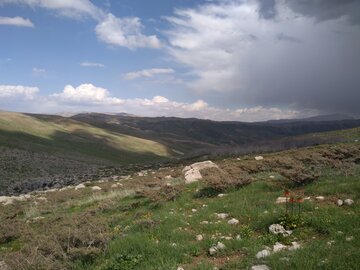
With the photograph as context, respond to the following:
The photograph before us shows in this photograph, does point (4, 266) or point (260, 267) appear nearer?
point (260, 267)

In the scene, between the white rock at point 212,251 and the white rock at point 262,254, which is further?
the white rock at point 212,251

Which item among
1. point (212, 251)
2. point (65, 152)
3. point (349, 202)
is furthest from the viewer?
point (65, 152)

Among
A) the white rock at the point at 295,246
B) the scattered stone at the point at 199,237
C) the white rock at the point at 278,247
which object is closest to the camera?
the white rock at the point at 295,246

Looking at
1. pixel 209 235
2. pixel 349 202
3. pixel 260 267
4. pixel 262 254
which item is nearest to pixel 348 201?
pixel 349 202

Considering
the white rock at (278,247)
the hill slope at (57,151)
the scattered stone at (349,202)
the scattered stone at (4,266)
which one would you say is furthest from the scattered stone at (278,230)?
the hill slope at (57,151)

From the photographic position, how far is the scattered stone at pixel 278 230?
11.0 m

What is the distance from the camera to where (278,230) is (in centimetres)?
1112

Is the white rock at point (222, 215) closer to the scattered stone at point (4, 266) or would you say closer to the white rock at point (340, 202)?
the white rock at point (340, 202)

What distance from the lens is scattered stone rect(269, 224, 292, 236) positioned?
10951 millimetres

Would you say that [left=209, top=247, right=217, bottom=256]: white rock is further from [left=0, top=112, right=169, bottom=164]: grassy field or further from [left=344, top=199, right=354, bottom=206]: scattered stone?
[left=0, top=112, right=169, bottom=164]: grassy field

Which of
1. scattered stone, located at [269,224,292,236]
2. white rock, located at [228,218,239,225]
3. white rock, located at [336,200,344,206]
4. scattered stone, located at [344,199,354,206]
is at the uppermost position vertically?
scattered stone, located at [344,199,354,206]

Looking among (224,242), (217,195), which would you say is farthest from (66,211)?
(224,242)

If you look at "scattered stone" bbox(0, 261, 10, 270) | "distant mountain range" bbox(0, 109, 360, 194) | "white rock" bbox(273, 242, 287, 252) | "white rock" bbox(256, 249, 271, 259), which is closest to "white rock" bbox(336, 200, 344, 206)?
"white rock" bbox(273, 242, 287, 252)

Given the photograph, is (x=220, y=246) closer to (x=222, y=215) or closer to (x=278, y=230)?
(x=278, y=230)
